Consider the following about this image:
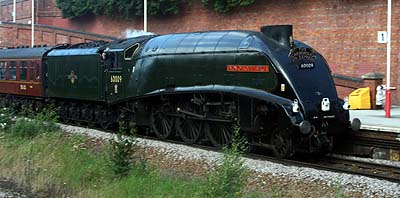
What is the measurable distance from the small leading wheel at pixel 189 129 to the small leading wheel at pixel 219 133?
364mm

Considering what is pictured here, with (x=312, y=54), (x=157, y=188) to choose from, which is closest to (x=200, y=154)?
(x=312, y=54)

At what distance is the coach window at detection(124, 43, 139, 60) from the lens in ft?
55.1

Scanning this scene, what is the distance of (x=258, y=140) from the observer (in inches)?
515

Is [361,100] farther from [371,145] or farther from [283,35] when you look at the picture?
[283,35]

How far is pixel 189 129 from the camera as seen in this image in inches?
585

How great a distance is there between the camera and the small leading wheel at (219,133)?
533 inches

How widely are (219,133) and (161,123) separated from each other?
A: 93.2 inches

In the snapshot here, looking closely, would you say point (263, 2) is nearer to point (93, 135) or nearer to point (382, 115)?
point (382, 115)

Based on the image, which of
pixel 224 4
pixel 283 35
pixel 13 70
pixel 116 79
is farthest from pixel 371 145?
pixel 224 4

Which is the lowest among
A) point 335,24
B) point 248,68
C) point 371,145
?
point 371,145

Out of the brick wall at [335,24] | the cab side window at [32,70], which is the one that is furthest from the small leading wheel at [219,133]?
the brick wall at [335,24]

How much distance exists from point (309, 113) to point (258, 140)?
4.75ft

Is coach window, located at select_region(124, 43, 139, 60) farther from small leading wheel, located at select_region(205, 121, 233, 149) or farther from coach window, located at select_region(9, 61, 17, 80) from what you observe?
coach window, located at select_region(9, 61, 17, 80)

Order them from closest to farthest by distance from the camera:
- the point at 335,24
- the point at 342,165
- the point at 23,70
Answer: the point at 342,165, the point at 23,70, the point at 335,24
